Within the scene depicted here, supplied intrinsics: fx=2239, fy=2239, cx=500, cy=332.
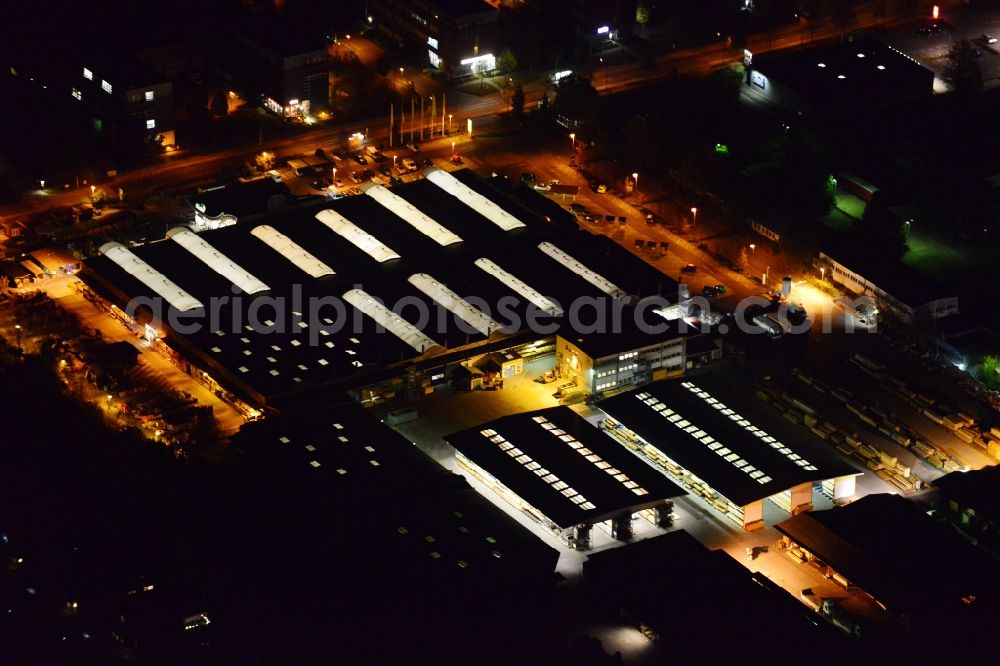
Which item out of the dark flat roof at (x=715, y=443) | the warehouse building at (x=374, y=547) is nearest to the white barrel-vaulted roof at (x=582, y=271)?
the dark flat roof at (x=715, y=443)

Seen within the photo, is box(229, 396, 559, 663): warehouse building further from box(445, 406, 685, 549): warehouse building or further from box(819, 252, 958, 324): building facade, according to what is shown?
box(819, 252, 958, 324): building facade

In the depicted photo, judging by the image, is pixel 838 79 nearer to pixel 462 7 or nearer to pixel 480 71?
pixel 480 71

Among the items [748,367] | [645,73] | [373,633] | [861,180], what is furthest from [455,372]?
[645,73]

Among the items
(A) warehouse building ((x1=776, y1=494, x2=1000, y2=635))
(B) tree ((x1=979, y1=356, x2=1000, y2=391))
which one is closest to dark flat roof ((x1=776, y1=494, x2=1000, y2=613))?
(A) warehouse building ((x1=776, y1=494, x2=1000, y2=635))

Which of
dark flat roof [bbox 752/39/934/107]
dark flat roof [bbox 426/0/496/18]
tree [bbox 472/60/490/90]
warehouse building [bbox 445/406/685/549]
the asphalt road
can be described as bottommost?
the asphalt road

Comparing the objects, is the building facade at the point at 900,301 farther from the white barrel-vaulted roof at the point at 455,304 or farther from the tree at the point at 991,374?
the white barrel-vaulted roof at the point at 455,304

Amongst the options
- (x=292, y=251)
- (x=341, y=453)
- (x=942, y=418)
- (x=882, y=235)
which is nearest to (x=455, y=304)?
(x=292, y=251)

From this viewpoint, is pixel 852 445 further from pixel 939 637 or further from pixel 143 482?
pixel 143 482
